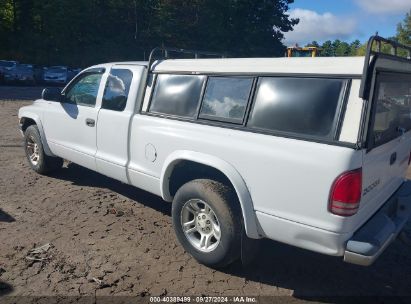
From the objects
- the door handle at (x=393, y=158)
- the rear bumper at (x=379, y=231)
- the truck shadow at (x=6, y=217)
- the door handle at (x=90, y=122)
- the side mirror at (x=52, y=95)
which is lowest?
the truck shadow at (x=6, y=217)

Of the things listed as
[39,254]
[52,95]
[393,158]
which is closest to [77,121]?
[52,95]

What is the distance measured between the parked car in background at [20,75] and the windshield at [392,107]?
25131 millimetres

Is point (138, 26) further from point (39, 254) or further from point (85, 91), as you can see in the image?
point (39, 254)

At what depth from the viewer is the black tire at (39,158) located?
19.4 feet

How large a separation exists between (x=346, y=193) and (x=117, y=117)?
2742 millimetres

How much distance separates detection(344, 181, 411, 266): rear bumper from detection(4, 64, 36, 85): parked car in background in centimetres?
2520

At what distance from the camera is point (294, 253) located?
4000 millimetres

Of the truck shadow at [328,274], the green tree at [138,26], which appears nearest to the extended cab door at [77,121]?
the truck shadow at [328,274]

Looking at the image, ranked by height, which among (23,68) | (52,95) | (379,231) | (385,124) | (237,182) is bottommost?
(23,68)

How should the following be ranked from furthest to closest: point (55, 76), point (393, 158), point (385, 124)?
1. point (55, 76)
2. point (393, 158)
3. point (385, 124)

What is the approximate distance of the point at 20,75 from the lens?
80.4 ft

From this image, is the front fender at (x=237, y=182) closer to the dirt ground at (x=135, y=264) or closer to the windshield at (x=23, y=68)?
the dirt ground at (x=135, y=264)

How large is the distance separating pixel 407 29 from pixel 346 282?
55146 millimetres

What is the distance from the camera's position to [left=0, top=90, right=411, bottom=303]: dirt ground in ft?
10.9
